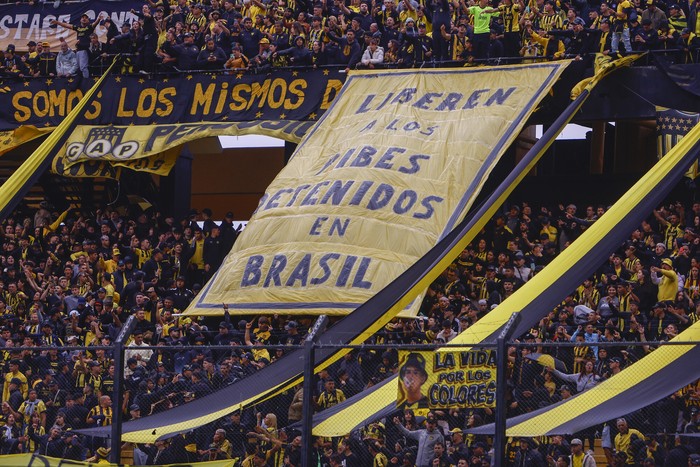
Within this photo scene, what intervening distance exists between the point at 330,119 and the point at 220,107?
2.79 metres

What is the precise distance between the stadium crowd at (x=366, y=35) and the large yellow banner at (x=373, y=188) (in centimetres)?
48

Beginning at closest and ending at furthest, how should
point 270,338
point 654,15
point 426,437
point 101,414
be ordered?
1. point 426,437
2. point 101,414
3. point 270,338
4. point 654,15

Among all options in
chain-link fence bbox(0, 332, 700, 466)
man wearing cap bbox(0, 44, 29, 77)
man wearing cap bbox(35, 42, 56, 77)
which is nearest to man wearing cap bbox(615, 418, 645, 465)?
chain-link fence bbox(0, 332, 700, 466)

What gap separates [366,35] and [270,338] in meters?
7.15

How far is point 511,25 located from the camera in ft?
85.5

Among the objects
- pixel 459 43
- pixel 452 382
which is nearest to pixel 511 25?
pixel 459 43

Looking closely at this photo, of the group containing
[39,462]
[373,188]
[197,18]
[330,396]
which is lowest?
[39,462]

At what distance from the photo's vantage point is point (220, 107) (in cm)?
2817

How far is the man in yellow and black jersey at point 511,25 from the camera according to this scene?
83.7 feet

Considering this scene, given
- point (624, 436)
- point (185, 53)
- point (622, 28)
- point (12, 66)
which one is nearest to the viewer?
point (624, 436)

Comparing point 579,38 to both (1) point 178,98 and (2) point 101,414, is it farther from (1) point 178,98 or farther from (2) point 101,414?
(2) point 101,414

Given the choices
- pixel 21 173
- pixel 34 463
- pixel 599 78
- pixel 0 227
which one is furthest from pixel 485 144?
pixel 34 463

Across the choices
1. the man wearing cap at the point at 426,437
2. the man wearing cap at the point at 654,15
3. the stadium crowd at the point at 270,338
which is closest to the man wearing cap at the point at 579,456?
the stadium crowd at the point at 270,338

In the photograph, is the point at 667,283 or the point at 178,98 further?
the point at 178,98
